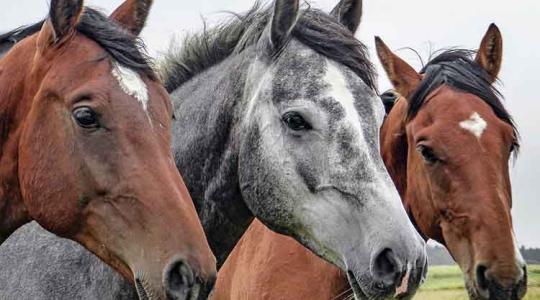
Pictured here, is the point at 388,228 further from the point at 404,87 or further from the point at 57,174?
the point at 404,87

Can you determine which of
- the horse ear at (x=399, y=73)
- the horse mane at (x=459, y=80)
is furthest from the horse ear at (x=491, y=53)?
the horse ear at (x=399, y=73)

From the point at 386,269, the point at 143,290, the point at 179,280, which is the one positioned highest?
the point at 179,280

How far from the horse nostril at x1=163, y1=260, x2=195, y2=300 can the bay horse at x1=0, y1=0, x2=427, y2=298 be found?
1180 mm

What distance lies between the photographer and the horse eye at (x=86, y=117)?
439 centimetres

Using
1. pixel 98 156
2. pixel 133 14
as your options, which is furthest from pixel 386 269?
Answer: pixel 133 14

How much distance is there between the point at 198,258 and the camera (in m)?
4.03

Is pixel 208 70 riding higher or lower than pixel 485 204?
higher

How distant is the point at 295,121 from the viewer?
5293 mm

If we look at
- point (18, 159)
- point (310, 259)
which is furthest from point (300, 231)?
point (18, 159)

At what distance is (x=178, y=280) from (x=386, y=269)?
1240 millimetres

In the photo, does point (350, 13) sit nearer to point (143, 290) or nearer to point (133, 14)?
point (133, 14)

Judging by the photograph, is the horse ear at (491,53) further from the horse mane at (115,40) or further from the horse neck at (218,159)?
the horse mane at (115,40)

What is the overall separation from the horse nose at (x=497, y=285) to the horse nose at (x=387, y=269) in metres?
1.90

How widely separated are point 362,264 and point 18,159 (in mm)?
1914
